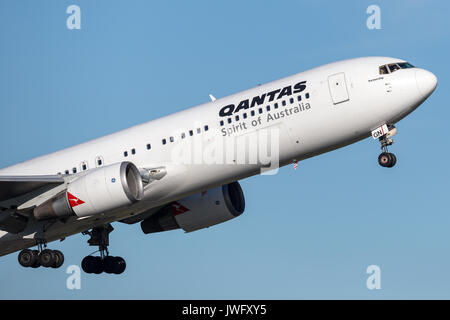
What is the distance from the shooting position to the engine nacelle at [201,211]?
37.6 metres

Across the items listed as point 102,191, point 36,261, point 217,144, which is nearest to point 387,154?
point 217,144

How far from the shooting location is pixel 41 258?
33.8 meters

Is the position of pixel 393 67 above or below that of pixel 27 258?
above

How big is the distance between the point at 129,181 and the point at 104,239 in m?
7.82

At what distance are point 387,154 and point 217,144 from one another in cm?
669

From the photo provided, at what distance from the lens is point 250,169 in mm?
31859

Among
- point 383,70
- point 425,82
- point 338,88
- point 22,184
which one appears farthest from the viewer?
point 22,184

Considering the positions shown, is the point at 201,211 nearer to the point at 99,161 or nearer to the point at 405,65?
the point at 99,161

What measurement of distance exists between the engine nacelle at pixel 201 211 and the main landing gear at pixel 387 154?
8479 mm

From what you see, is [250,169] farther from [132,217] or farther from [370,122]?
[132,217]

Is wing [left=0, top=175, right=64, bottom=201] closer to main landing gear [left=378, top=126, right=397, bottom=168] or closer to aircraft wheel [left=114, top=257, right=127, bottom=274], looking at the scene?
aircraft wheel [left=114, top=257, right=127, bottom=274]
